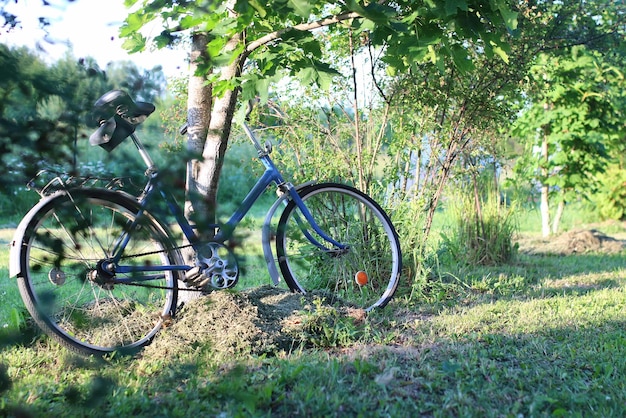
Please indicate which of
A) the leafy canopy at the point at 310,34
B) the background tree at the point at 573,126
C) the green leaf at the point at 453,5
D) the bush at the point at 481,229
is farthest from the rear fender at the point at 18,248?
the background tree at the point at 573,126

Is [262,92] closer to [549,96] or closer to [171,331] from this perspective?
[171,331]

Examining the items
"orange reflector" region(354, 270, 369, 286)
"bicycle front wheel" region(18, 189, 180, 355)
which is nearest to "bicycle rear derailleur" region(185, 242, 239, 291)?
"bicycle front wheel" region(18, 189, 180, 355)

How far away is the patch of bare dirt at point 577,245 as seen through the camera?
8188 millimetres

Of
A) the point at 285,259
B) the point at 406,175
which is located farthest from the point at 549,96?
the point at 285,259

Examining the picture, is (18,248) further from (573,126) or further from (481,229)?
(573,126)

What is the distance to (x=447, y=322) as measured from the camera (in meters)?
3.95

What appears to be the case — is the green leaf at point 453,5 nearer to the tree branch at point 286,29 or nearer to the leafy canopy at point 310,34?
the leafy canopy at point 310,34

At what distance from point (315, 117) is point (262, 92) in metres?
1.89

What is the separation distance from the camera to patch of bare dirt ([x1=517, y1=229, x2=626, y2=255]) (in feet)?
26.9

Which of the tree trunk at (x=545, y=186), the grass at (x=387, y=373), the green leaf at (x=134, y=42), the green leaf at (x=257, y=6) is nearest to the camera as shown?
the grass at (x=387, y=373)

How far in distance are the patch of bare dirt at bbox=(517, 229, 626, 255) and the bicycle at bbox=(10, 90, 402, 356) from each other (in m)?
4.17

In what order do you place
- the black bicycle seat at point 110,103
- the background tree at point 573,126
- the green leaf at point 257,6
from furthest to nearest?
1. the background tree at point 573,126
2. the green leaf at point 257,6
3. the black bicycle seat at point 110,103

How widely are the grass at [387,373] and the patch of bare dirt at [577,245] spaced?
13.2ft

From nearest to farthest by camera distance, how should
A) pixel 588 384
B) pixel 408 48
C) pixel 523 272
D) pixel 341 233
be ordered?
1. pixel 588 384
2. pixel 408 48
3. pixel 341 233
4. pixel 523 272
